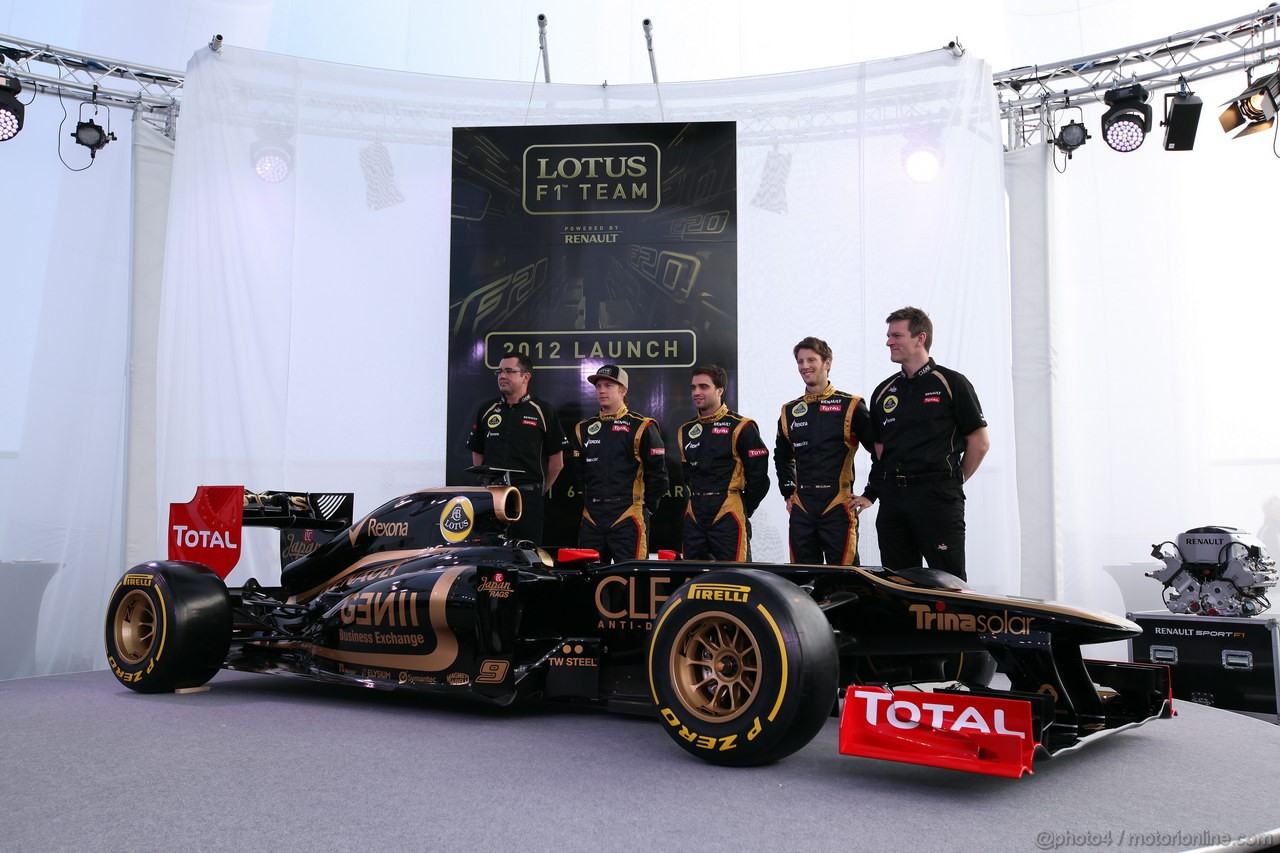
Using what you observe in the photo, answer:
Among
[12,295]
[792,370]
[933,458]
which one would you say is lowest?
[933,458]

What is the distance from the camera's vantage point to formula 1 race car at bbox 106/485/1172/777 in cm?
253

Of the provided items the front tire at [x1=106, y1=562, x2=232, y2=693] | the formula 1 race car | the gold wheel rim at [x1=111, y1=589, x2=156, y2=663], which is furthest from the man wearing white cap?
the gold wheel rim at [x1=111, y1=589, x2=156, y2=663]

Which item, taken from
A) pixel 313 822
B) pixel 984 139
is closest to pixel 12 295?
pixel 313 822

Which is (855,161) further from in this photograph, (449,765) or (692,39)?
(449,765)

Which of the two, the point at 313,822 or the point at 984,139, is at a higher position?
the point at 984,139

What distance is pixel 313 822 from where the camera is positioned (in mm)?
2084

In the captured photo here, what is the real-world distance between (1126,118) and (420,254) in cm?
461

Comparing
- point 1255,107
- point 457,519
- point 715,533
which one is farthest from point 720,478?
point 1255,107

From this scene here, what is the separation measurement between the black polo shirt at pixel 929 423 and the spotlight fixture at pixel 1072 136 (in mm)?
2872

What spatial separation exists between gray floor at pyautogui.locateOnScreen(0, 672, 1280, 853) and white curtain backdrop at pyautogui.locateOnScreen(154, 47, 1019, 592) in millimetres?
3158

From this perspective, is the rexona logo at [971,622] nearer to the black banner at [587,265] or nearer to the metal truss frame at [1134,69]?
the black banner at [587,265]

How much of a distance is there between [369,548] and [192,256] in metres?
3.34

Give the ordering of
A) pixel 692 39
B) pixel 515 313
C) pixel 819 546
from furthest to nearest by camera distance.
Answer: pixel 692 39
pixel 515 313
pixel 819 546

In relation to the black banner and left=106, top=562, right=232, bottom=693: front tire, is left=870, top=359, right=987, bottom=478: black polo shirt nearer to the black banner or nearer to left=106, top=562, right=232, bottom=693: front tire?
the black banner
